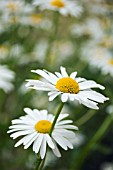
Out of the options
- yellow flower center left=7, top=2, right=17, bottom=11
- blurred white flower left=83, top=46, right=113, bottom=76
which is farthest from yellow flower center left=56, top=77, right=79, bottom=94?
yellow flower center left=7, top=2, right=17, bottom=11

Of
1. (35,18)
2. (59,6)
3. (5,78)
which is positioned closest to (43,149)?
(5,78)

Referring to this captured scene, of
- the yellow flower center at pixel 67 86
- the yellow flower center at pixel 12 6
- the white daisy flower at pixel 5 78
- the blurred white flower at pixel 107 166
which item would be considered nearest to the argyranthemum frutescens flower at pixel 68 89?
the yellow flower center at pixel 67 86

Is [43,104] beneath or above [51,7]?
beneath

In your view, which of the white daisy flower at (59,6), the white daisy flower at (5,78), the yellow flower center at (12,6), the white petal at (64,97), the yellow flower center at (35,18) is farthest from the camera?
the yellow flower center at (35,18)

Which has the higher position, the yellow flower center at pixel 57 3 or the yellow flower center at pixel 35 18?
the yellow flower center at pixel 35 18

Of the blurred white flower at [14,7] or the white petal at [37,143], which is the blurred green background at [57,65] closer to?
the blurred white flower at [14,7]

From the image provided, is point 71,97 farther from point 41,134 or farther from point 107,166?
point 107,166

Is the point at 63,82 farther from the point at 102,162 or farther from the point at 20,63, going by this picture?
the point at 102,162

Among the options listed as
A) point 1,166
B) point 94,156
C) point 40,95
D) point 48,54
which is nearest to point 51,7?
point 48,54

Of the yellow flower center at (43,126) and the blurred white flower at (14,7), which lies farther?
the blurred white flower at (14,7)
